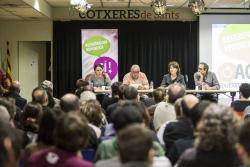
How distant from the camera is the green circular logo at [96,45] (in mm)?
11297

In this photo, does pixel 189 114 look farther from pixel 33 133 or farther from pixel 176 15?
pixel 176 15

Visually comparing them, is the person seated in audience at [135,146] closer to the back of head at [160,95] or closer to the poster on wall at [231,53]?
the back of head at [160,95]

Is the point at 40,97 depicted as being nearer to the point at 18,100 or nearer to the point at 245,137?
the point at 18,100

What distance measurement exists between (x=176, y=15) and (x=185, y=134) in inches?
325

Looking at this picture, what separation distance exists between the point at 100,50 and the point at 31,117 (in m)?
7.41

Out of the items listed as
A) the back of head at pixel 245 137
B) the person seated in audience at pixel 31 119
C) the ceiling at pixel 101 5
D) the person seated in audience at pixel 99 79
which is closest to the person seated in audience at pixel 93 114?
the person seated in audience at pixel 31 119

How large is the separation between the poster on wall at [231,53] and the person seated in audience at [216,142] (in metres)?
8.71

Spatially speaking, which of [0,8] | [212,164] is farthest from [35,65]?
[212,164]

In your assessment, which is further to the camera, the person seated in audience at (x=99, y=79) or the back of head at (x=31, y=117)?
the person seated in audience at (x=99, y=79)

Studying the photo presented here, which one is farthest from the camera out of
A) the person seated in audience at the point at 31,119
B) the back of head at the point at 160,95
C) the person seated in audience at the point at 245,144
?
the back of head at the point at 160,95

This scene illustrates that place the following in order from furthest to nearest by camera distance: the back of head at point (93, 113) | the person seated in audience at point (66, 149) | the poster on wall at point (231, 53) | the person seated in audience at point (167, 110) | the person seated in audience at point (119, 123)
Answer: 1. the poster on wall at point (231, 53)
2. the person seated in audience at point (167, 110)
3. the back of head at point (93, 113)
4. the person seated in audience at point (119, 123)
5. the person seated in audience at point (66, 149)

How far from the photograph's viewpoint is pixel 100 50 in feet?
37.1

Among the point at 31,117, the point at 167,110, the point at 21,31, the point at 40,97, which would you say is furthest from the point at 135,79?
the point at 31,117

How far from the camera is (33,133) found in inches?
155
